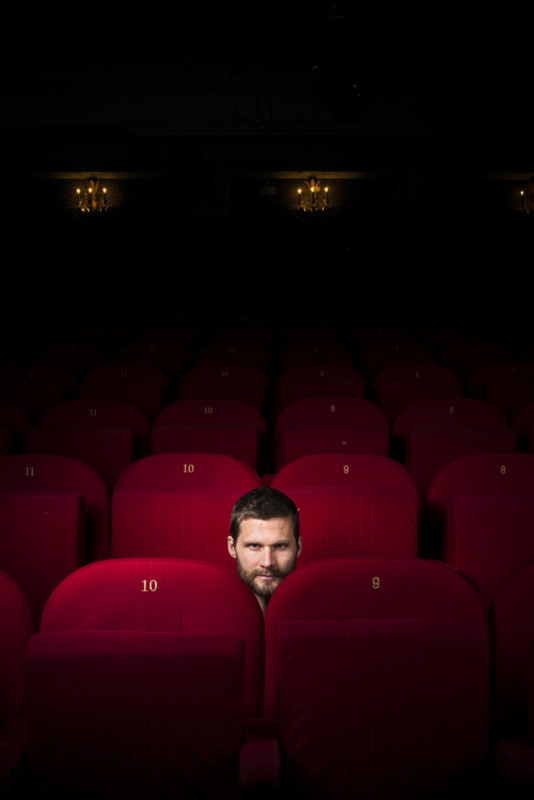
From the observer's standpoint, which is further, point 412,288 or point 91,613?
point 412,288

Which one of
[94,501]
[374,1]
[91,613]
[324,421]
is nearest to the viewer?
[91,613]

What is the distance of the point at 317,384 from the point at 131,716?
246cm

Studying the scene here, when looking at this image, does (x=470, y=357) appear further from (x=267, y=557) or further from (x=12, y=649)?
(x=12, y=649)

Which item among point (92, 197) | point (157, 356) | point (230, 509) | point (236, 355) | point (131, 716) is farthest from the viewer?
point (92, 197)

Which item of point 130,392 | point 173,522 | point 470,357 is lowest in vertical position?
point 173,522

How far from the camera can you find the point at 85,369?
4.32 meters

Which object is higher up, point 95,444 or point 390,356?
point 390,356

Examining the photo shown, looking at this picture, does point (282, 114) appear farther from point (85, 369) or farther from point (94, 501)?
point (94, 501)

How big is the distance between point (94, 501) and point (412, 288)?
727 cm

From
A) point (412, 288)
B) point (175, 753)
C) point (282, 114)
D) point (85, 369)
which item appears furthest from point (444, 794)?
point (412, 288)

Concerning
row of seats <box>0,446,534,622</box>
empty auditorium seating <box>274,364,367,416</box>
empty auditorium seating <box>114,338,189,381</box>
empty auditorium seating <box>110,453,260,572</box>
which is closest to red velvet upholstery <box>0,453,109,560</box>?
row of seats <box>0,446,534,622</box>

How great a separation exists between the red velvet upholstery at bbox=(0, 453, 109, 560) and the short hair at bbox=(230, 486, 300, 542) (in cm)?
67

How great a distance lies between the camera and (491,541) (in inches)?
76.8

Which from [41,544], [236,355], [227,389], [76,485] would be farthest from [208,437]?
[236,355]
